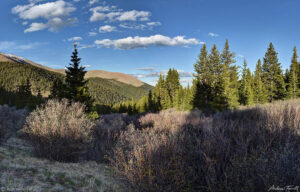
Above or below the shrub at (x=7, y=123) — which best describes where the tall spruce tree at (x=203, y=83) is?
above

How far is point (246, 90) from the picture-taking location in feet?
151

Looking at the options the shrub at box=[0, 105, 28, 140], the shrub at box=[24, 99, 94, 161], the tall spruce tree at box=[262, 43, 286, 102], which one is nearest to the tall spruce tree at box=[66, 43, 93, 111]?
the shrub at box=[0, 105, 28, 140]

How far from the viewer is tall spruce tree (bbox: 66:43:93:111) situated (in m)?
23.4

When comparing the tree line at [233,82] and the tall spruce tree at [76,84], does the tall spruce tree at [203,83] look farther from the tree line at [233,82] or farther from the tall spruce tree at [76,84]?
the tall spruce tree at [76,84]

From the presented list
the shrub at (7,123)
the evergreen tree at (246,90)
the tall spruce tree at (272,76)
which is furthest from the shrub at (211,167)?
the tall spruce tree at (272,76)

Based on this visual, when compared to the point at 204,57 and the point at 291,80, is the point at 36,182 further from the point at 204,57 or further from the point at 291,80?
the point at 291,80

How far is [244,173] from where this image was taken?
3424mm

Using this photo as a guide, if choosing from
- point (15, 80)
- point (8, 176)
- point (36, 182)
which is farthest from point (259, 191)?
point (15, 80)

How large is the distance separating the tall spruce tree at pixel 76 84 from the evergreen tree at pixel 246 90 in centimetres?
3450

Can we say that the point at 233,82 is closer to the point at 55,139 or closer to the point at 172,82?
the point at 172,82

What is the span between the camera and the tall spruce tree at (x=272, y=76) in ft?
145

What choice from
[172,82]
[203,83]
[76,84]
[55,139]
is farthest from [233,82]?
[55,139]

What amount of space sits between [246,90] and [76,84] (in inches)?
1586

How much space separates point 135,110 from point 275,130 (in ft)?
212
